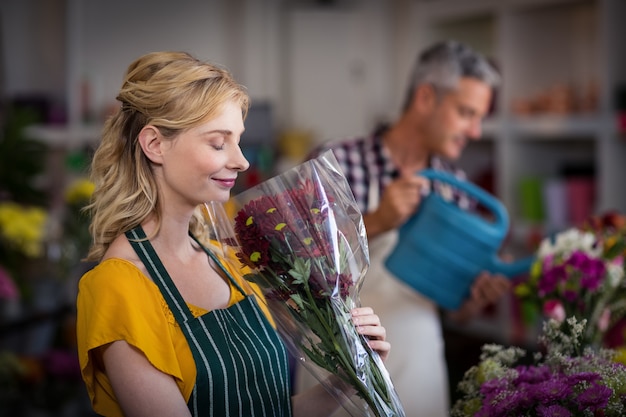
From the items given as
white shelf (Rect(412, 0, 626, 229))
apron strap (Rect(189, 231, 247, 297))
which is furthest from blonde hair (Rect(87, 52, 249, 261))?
white shelf (Rect(412, 0, 626, 229))

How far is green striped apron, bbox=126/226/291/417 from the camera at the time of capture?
131 centimetres

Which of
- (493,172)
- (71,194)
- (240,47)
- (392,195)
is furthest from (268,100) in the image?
(392,195)

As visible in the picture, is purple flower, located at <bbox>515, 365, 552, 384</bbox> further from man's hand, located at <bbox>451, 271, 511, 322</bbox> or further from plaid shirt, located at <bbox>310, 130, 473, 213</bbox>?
plaid shirt, located at <bbox>310, 130, 473, 213</bbox>

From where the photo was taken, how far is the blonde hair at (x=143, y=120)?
130 centimetres

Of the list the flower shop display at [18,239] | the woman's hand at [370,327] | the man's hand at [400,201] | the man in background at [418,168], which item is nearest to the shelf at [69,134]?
the flower shop display at [18,239]

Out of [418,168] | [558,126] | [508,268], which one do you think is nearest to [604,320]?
[508,268]

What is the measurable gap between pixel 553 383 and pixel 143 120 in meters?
0.70

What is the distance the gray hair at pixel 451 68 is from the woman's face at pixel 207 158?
1283mm

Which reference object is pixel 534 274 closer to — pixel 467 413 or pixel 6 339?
pixel 467 413

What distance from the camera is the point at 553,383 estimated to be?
1222 mm

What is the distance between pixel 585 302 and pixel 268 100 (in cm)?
392

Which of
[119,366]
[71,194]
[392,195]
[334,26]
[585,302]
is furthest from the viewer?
[334,26]

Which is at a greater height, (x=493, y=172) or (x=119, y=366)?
(x=119, y=366)

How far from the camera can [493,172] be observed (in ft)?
16.0
